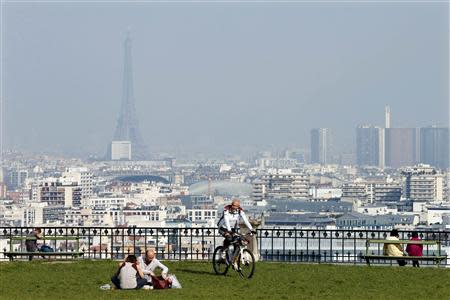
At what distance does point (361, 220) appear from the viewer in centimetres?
13962

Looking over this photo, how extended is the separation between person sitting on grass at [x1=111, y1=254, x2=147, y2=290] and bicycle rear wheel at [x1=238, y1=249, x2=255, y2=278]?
6.41ft

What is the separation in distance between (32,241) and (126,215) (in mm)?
130536

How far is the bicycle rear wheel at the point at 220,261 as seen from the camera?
21.6 metres

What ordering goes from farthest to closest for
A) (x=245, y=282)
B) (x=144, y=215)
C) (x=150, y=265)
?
(x=144, y=215) < (x=245, y=282) < (x=150, y=265)

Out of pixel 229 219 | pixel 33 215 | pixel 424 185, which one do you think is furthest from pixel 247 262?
pixel 424 185

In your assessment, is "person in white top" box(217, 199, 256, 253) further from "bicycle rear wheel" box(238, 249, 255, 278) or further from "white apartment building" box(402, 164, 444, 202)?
"white apartment building" box(402, 164, 444, 202)

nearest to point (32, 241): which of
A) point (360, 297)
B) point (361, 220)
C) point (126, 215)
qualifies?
point (360, 297)

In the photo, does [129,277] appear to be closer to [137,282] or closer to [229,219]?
[137,282]

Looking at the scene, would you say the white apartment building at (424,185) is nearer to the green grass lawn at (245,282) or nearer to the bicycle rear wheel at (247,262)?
the green grass lawn at (245,282)

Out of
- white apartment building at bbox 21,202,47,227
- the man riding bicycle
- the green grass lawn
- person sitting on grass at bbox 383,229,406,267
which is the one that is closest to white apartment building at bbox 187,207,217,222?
white apartment building at bbox 21,202,47,227

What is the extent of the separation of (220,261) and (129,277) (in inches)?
89.1

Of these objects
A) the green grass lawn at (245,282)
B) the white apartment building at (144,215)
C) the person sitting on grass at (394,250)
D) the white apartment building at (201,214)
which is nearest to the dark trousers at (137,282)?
the green grass lawn at (245,282)

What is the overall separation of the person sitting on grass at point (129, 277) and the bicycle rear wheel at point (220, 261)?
6.49 ft

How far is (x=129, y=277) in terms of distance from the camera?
1992 centimetres
